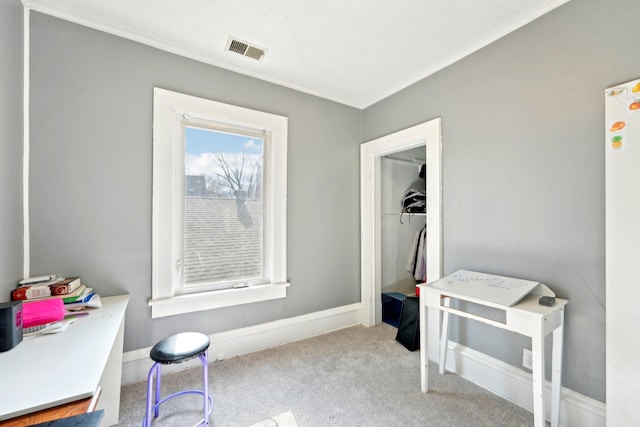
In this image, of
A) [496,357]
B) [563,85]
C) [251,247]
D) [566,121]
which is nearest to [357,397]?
[496,357]

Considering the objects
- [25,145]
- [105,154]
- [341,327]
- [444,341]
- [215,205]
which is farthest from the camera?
[341,327]

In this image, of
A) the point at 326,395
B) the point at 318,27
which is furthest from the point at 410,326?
the point at 318,27

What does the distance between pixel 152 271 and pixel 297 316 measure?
1379 mm

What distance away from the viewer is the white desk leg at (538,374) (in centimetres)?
133

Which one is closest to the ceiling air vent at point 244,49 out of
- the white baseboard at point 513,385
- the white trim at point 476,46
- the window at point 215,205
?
the window at point 215,205

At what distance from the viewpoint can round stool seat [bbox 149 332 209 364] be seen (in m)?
1.43

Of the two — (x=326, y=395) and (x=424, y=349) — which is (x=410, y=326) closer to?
(x=424, y=349)

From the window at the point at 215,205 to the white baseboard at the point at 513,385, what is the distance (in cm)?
162

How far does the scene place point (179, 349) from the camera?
1.50m

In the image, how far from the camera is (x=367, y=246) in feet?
10.2

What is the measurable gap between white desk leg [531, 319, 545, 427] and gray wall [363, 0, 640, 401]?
44 centimetres

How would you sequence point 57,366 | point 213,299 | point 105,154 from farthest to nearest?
point 213,299
point 105,154
point 57,366

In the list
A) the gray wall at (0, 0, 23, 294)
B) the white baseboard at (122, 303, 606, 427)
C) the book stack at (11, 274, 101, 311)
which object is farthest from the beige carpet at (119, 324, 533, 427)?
the gray wall at (0, 0, 23, 294)

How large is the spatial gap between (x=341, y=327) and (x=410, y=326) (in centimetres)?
78
